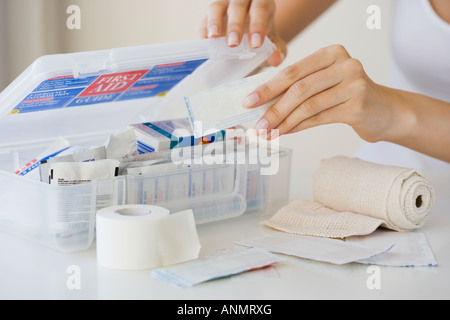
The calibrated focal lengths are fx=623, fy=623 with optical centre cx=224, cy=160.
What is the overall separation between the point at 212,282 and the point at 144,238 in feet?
0.28

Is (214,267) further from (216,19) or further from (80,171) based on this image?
(216,19)

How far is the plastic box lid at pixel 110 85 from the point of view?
814 mm

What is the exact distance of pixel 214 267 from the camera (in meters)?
0.67

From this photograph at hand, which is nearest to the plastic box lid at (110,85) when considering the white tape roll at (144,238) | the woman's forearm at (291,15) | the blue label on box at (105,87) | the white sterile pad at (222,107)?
the blue label on box at (105,87)

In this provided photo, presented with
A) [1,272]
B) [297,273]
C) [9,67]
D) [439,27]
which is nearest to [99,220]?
[1,272]

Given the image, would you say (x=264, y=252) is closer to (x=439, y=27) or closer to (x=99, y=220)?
(x=99, y=220)

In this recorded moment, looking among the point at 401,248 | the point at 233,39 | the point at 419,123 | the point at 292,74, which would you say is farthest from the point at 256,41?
the point at 401,248

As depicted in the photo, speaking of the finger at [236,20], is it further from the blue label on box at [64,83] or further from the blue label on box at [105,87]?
the blue label on box at [64,83]

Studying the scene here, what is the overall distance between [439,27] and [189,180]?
609 millimetres

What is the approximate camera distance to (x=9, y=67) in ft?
7.15

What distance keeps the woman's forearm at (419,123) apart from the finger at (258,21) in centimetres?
22

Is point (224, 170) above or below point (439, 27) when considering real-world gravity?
below

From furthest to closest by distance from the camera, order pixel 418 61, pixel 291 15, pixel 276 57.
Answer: pixel 291 15, pixel 418 61, pixel 276 57
